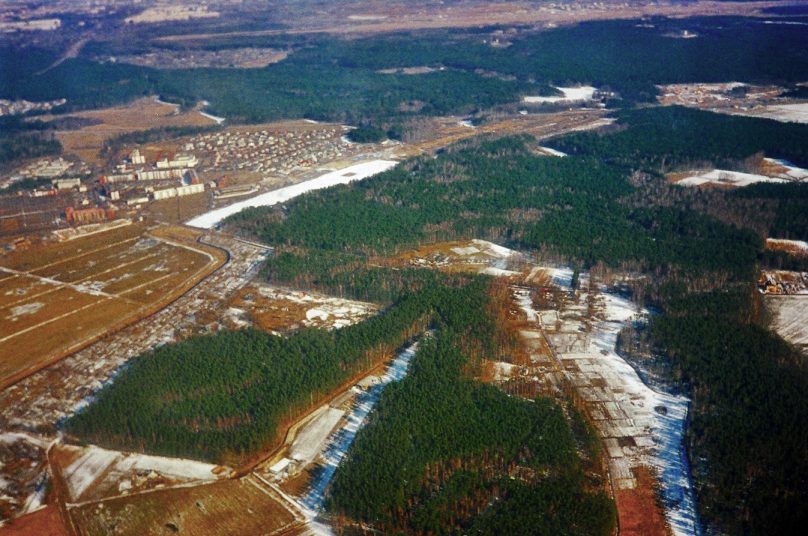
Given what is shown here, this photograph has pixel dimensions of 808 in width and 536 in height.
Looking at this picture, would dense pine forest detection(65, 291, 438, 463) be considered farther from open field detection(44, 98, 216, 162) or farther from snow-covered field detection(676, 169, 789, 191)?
open field detection(44, 98, 216, 162)

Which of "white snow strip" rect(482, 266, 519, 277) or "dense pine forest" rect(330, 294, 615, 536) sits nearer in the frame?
"dense pine forest" rect(330, 294, 615, 536)

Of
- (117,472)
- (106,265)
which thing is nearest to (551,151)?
(106,265)

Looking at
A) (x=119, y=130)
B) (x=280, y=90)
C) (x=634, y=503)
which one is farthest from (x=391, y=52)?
(x=634, y=503)

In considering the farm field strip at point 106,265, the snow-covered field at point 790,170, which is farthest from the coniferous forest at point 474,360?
the farm field strip at point 106,265

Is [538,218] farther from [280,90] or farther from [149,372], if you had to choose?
[280,90]

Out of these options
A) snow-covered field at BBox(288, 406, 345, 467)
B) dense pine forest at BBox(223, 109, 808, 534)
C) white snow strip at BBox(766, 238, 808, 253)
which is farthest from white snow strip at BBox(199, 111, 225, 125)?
snow-covered field at BBox(288, 406, 345, 467)

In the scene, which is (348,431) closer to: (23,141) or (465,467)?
(465,467)
